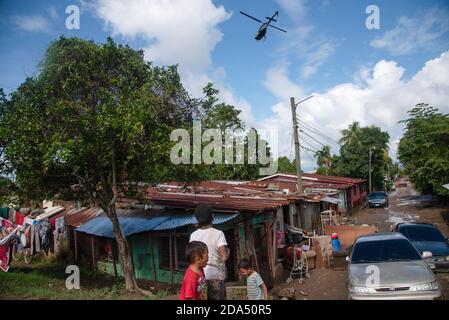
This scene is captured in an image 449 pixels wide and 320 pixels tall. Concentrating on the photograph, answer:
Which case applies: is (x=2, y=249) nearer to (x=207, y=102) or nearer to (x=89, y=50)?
(x=89, y=50)

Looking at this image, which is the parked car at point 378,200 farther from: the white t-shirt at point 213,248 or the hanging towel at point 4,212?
the white t-shirt at point 213,248

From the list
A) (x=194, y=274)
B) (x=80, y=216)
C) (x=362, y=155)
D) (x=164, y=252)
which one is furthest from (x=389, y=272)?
(x=362, y=155)

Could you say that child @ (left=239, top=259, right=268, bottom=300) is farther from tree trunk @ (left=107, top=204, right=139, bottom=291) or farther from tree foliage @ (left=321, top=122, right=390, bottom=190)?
tree foliage @ (left=321, top=122, right=390, bottom=190)

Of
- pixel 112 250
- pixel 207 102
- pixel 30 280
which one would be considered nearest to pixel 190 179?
pixel 207 102

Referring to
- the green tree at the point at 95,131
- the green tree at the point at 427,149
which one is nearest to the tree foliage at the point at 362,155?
the green tree at the point at 427,149


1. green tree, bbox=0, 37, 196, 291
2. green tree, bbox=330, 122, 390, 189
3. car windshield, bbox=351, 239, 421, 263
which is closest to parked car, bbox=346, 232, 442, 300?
car windshield, bbox=351, 239, 421, 263
